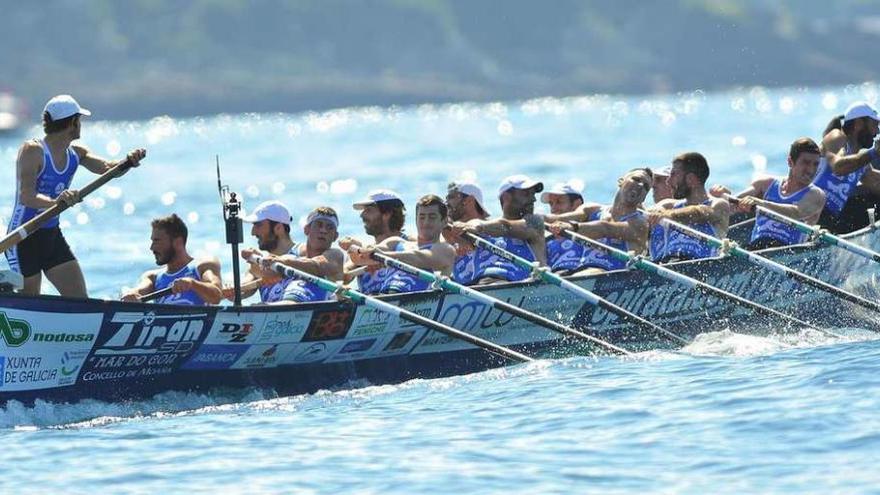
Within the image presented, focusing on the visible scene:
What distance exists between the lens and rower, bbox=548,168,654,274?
1789cm

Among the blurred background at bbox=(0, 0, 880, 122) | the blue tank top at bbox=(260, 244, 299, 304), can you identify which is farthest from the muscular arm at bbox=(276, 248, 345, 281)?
the blurred background at bbox=(0, 0, 880, 122)

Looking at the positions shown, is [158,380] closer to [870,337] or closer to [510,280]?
[510,280]

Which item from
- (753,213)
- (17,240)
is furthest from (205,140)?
(17,240)

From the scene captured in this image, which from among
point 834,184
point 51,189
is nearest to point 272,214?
point 51,189

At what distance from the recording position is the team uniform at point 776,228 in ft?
62.8

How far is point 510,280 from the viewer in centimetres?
1747

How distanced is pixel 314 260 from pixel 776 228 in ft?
18.2

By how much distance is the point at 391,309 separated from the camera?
1556cm

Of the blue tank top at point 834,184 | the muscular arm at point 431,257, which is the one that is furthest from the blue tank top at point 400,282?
the blue tank top at point 834,184

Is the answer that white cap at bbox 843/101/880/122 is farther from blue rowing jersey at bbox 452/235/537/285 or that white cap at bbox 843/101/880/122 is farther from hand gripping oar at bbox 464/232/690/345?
blue rowing jersey at bbox 452/235/537/285

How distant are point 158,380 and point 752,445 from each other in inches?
197

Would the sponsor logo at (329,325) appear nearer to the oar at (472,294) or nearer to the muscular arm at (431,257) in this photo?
the oar at (472,294)

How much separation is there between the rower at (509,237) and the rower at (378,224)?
2.07ft

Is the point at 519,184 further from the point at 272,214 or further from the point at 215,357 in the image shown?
the point at 215,357
